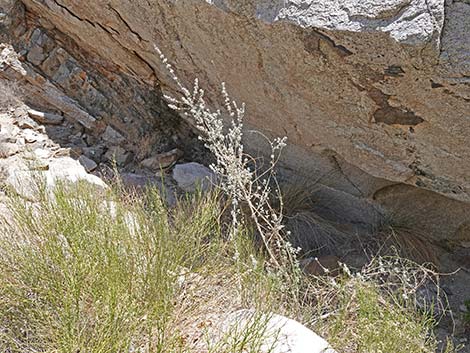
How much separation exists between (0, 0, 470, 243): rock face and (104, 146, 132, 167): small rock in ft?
0.23

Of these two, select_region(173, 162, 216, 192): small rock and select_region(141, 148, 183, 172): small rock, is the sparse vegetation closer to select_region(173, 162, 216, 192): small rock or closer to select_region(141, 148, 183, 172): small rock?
select_region(173, 162, 216, 192): small rock


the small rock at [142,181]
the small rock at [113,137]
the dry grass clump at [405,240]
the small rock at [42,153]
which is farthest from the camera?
the small rock at [113,137]

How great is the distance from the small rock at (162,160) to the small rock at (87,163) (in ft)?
1.11

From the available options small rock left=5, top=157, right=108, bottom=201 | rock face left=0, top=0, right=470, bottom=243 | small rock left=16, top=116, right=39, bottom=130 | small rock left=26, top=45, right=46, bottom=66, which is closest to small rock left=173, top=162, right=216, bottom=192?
rock face left=0, top=0, right=470, bottom=243

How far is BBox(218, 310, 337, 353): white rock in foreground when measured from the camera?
4.44 ft

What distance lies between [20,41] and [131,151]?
118 centimetres

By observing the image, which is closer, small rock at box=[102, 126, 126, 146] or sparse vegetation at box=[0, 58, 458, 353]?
sparse vegetation at box=[0, 58, 458, 353]

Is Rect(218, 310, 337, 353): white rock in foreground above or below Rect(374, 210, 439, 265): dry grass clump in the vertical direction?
below

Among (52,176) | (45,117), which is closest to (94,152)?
(45,117)

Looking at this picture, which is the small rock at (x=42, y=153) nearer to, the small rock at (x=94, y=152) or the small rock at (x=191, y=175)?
the small rock at (x=94, y=152)

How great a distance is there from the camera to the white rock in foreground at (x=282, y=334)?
135cm

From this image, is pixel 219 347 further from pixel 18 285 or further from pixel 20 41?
pixel 20 41

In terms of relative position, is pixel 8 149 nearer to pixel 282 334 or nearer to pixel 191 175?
pixel 191 175

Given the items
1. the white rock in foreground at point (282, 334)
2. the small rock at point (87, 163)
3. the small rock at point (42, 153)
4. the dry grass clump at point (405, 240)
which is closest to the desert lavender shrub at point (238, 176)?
the white rock in foreground at point (282, 334)
